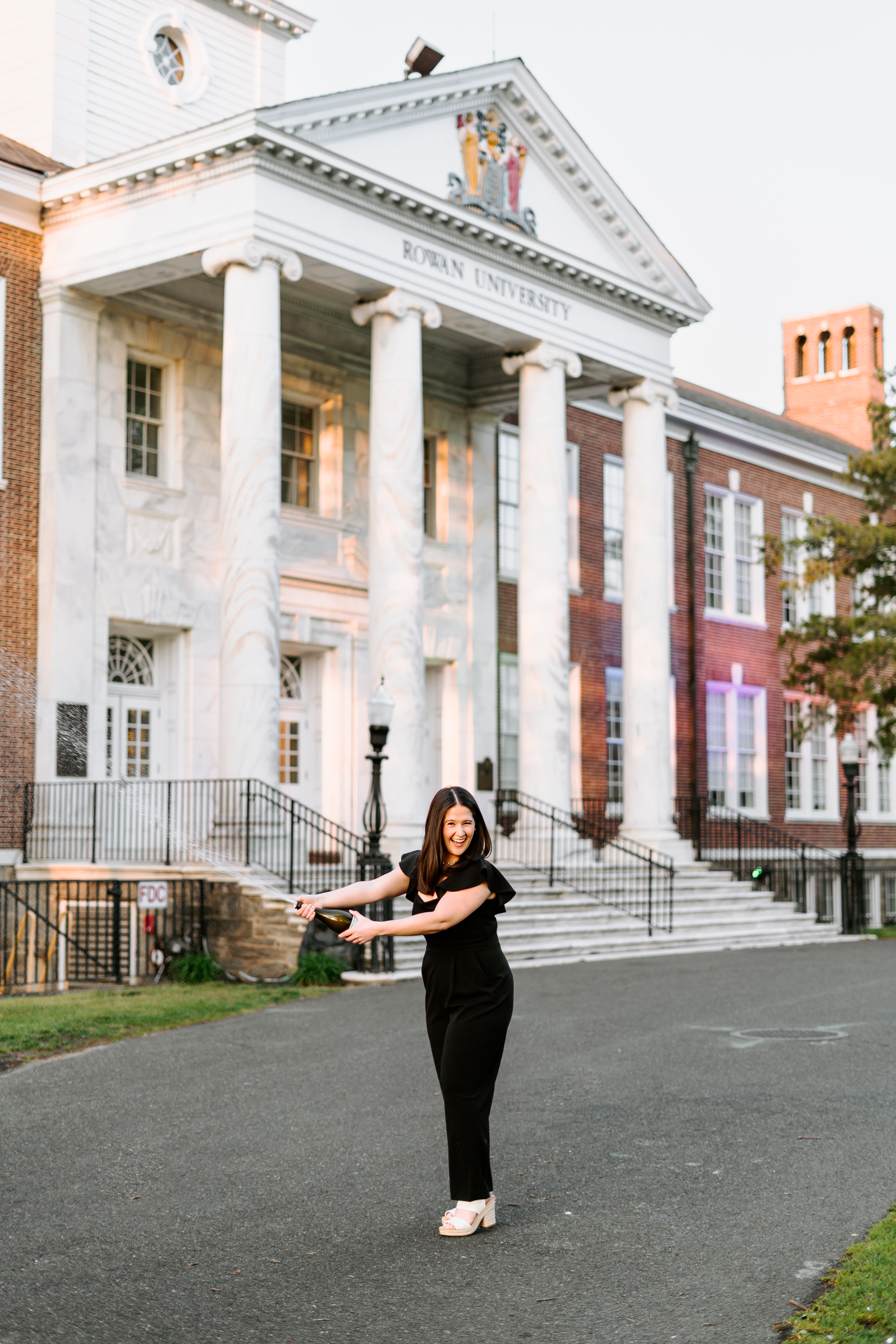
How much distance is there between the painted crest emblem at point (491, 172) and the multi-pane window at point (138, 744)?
8820 millimetres

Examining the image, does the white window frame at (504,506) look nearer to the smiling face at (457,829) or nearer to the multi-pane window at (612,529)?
the multi-pane window at (612,529)

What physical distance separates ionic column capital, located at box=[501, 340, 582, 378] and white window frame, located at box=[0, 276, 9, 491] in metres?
7.79

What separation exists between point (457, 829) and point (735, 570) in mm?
29009

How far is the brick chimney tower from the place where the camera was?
45938 mm

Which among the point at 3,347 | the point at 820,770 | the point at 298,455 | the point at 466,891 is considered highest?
the point at 3,347

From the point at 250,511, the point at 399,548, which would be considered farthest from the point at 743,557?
the point at 250,511

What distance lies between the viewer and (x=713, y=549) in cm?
3375

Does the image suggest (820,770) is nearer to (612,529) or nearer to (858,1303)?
(612,529)

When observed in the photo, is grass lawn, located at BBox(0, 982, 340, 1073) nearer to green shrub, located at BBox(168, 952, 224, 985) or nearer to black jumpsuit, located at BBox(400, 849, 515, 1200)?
green shrub, located at BBox(168, 952, 224, 985)

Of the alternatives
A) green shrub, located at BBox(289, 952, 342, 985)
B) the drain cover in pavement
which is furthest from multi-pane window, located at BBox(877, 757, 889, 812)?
the drain cover in pavement

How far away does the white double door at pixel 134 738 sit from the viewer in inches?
842

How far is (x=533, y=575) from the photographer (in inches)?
926

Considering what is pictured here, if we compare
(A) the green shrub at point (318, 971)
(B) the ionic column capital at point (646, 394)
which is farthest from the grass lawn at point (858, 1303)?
(B) the ionic column capital at point (646, 394)

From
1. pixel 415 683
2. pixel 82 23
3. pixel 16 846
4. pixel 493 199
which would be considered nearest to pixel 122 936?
pixel 16 846
